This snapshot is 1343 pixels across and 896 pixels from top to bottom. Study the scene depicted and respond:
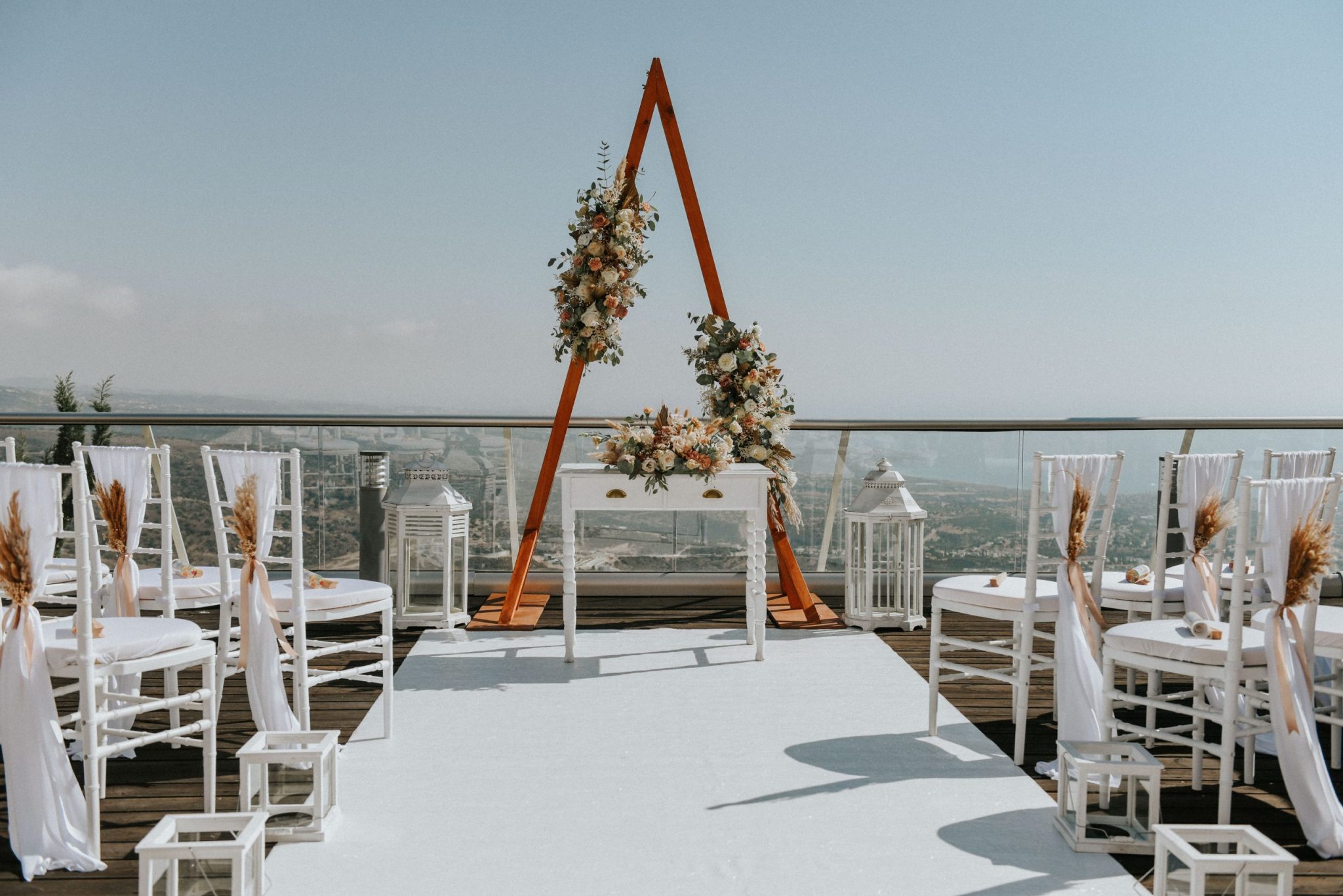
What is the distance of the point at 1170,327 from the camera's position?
3541 centimetres

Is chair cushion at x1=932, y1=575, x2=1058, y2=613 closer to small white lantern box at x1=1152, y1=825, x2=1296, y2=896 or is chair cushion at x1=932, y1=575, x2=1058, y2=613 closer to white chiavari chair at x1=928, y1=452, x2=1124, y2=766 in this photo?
white chiavari chair at x1=928, y1=452, x2=1124, y2=766

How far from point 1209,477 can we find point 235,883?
10.5 feet

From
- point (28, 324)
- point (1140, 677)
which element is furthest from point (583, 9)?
point (28, 324)

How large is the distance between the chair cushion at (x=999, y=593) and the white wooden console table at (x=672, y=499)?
1.17 meters

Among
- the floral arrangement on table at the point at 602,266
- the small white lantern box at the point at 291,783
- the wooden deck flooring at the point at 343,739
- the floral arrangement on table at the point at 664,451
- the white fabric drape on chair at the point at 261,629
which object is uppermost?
the floral arrangement on table at the point at 602,266

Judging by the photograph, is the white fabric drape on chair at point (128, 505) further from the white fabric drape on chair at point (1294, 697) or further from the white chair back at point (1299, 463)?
the white chair back at point (1299, 463)

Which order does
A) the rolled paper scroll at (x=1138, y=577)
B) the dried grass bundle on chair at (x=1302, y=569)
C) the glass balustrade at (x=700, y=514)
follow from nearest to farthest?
the dried grass bundle on chair at (x=1302, y=569) → the rolled paper scroll at (x=1138, y=577) → the glass balustrade at (x=700, y=514)

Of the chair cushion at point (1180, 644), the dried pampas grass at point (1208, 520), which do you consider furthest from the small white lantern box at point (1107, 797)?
the dried pampas grass at point (1208, 520)

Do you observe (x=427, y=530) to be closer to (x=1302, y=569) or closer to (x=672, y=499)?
(x=672, y=499)

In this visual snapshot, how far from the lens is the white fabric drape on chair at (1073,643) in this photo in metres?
3.33

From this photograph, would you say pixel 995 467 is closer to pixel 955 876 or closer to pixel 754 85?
pixel 955 876

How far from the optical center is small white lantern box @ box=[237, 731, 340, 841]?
278cm

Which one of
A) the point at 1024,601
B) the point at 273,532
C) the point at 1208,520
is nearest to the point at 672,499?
the point at 1024,601

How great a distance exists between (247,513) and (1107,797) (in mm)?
2770
